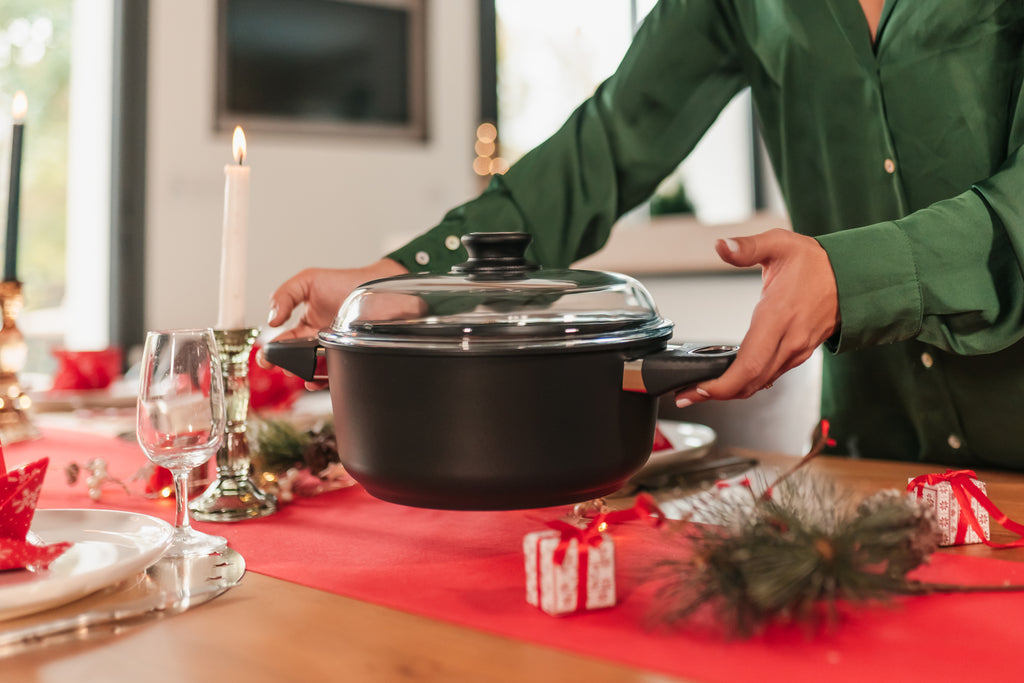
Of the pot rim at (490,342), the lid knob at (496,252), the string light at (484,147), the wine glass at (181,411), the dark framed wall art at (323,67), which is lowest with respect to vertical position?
the wine glass at (181,411)

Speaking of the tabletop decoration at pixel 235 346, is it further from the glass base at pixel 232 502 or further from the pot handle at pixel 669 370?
the pot handle at pixel 669 370

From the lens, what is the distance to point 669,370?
0.62 meters

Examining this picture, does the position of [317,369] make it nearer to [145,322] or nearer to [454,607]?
[454,607]

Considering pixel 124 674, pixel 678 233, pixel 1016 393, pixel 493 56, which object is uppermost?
pixel 493 56

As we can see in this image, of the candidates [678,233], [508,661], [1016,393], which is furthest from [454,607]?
[678,233]

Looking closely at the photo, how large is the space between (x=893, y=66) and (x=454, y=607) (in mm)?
872

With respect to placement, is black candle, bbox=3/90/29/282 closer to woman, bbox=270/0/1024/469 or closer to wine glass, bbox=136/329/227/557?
woman, bbox=270/0/1024/469

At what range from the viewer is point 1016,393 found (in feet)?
3.55

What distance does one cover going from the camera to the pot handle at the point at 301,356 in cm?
76

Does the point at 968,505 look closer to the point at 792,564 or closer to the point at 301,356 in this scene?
the point at 792,564

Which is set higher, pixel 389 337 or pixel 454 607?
pixel 389 337

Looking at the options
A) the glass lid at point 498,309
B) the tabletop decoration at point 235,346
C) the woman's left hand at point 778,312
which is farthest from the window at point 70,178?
the woman's left hand at point 778,312

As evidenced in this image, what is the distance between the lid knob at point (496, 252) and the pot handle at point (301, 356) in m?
0.15

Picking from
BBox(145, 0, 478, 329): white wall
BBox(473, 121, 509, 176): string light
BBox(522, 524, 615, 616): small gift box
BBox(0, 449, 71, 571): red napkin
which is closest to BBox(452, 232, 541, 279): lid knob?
BBox(522, 524, 615, 616): small gift box
